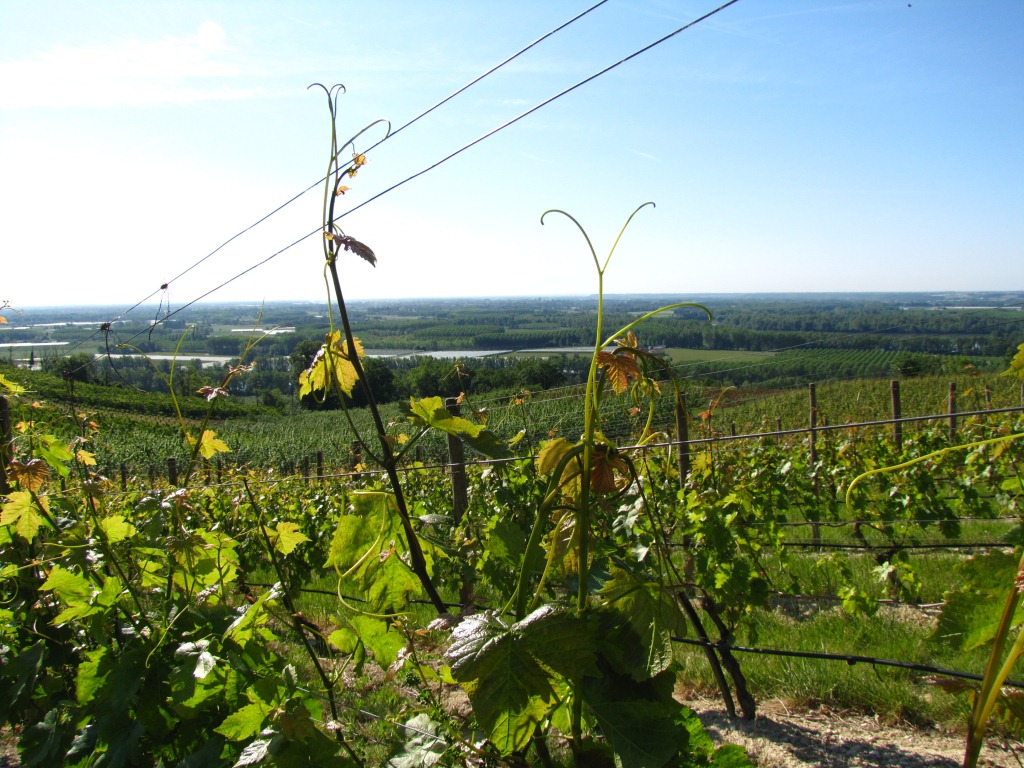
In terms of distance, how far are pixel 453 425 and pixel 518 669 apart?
1.40ft

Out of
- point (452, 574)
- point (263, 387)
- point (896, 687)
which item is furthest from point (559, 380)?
point (263, 387)

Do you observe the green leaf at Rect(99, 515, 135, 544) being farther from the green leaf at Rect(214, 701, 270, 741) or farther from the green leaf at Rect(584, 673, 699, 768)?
the green leaf at Rect(584, 673, 699, 768)

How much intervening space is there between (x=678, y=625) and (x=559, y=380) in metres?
5.72

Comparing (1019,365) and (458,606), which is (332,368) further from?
(1019,365)

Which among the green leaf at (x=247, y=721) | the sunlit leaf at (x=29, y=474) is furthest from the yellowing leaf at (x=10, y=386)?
the green leaf at (x=247, y=721)

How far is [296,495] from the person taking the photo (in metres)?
7.66

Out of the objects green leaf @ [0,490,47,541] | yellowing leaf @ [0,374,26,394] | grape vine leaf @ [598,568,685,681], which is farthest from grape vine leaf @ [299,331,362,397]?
yellowing leaf @ [0,374,26,394]

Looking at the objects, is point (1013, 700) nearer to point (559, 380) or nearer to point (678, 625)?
point (678, 625)

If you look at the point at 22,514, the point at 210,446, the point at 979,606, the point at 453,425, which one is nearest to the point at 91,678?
the point at 22,514

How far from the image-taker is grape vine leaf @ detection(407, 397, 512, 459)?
3.72 ft

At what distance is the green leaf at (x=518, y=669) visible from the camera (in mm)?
821

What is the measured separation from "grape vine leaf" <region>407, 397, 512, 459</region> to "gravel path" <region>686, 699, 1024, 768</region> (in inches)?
74.1

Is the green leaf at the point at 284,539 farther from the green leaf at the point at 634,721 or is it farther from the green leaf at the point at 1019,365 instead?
the green leaf at the point at 1019,365

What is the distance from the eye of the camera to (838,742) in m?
2.48
